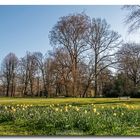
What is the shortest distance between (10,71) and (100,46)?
2.13 meters

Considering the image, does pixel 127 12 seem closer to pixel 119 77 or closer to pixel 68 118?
pixel 119 77

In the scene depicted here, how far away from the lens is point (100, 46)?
10047 millimetres

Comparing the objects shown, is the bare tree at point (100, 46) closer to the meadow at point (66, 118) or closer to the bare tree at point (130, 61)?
the bare tree at point (130, 61)

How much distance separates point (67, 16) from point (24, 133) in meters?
2.73

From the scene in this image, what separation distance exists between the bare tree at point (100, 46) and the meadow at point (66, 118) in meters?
0.78

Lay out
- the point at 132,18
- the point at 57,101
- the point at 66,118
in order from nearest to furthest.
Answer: the point at 66,118
the point at 57,101
the point at 132,18

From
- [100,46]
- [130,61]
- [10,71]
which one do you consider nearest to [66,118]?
[10,71]

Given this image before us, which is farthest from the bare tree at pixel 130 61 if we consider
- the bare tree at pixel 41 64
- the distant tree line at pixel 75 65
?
the bare tree at pixel 41 64

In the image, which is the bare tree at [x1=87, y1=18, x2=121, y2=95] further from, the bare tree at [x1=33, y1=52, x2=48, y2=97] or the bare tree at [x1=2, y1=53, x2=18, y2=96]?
the bare tree at [x1=2, y1=53, x2=18, y2=96]

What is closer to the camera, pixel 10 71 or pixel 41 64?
pixel 10 71

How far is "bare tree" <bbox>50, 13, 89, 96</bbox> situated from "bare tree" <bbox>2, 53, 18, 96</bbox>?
0.96 m

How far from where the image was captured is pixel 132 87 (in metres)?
10.5

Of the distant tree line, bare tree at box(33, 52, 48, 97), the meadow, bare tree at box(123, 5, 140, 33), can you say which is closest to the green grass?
the meadow

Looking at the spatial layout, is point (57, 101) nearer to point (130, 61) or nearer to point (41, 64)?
point (41, 64)
